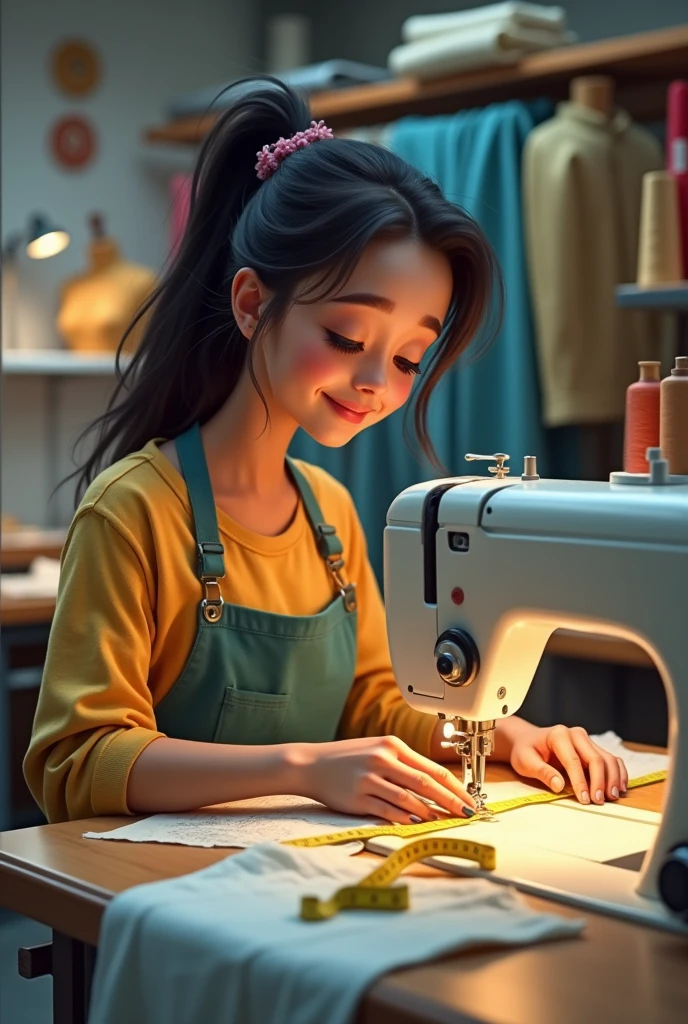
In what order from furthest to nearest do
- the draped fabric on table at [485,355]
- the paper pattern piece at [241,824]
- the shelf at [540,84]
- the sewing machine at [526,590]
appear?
the draped fabric on table at [485,355] < the shelf at [540,84] < the paper pattern piece at [241,824] < the sewing machine at [526,590]

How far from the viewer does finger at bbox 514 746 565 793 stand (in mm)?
1463

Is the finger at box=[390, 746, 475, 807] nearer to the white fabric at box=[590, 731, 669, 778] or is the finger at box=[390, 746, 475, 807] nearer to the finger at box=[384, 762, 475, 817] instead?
the finger at box=[384, 762, 475, 817]

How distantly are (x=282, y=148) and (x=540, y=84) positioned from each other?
6.31 feet

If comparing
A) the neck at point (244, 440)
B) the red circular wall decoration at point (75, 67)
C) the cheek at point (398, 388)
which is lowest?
the neck at point (244, 440)

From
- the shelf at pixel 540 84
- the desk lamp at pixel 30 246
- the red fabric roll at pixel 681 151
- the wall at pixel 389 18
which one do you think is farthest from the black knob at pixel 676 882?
the desk lamp at pixel 30 246

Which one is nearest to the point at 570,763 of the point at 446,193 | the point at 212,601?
the point at 212,601

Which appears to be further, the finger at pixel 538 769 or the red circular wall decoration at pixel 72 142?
the red circular wall decoration at pixel 72 142

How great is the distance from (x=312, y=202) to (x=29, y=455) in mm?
3019

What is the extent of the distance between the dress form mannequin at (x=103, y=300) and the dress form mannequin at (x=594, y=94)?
1512 mm

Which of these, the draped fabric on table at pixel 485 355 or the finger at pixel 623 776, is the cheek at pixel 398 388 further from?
the draped fabric on table at pixel 485 355

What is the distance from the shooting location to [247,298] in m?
1.54

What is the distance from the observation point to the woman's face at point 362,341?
1433mm

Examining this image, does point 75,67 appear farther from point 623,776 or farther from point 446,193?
point 623,776

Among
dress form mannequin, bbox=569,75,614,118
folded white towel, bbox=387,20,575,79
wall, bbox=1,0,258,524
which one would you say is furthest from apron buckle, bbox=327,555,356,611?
wall, bbox=1,0,258,524
